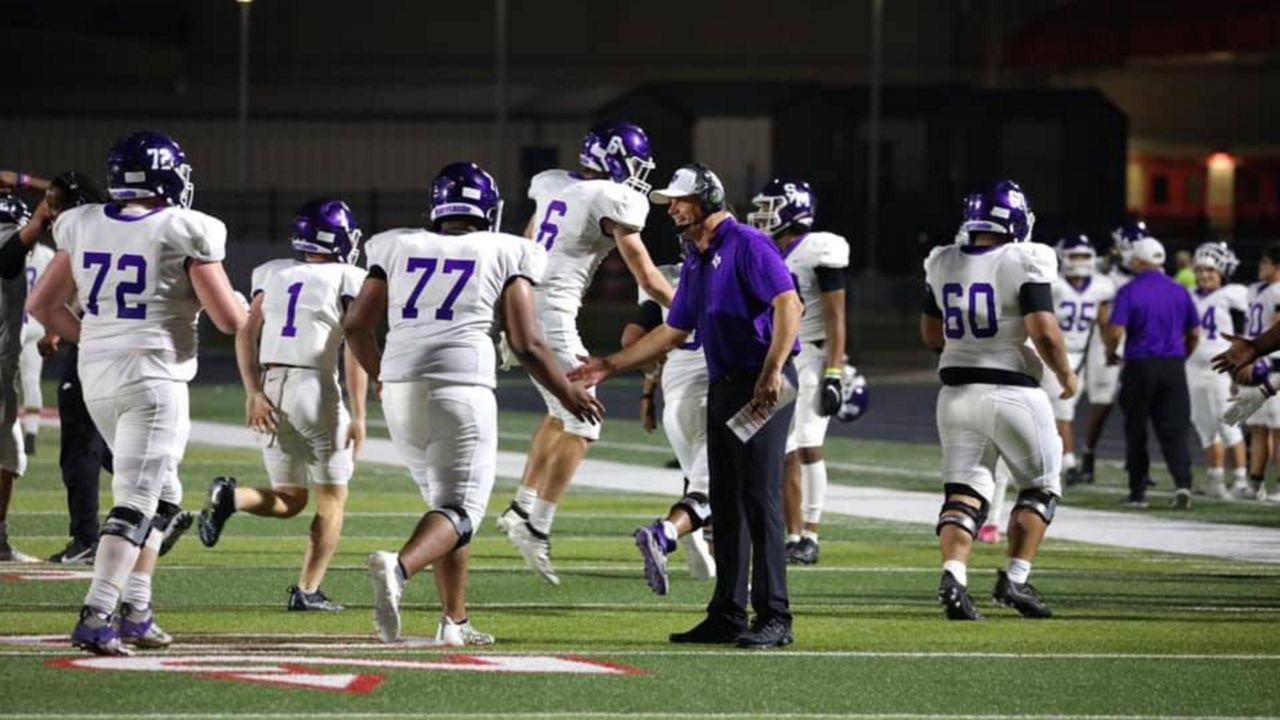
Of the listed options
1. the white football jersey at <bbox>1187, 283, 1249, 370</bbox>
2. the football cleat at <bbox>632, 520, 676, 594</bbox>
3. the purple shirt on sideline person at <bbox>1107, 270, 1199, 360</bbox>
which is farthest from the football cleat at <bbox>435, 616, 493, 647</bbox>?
the white football jersey at <bbox>1187, 283, 1249, 370</bbox>

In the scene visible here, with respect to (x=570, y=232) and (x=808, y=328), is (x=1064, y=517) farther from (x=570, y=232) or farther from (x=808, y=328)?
(x=570, y=232)

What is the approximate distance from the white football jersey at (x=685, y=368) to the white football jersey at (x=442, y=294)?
2.88m

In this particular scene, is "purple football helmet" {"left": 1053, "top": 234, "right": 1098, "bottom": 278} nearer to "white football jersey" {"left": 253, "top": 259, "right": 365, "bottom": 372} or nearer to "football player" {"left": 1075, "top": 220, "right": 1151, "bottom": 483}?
"football player" {"left": 1075, "top": 220, "right": 1151, "bottom": 483}

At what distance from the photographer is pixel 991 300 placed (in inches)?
474

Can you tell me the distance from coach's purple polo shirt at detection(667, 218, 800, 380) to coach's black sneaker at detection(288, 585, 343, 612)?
2.26 m

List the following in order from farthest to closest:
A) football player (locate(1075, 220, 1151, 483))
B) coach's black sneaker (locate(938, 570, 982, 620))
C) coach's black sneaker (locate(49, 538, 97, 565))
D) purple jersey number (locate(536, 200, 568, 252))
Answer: football player (locate(1075, 220, 1151, 483)), coach's black sneaker (locate(49, 538, 97, 565)), purple jersey number (locate(536, 200, 568, 252)), coach's black sneaker (locate(938, 570, 982, 620))

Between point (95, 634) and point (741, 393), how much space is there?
2.84 m

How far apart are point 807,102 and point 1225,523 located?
1366 inches

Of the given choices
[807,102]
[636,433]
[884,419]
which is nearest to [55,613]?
[636,433]

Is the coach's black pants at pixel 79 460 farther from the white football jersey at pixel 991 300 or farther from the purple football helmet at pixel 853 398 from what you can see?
the white football jersey at pixel 991 300

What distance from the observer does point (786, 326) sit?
10.8 m

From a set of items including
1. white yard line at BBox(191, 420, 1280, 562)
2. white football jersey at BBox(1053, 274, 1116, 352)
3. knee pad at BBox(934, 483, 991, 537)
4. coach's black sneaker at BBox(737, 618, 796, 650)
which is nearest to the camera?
coach's black sneaker at BBox(737, 618, 796, 650)

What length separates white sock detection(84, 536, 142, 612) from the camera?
10.1 m

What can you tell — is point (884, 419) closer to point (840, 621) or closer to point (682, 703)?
point (840, 621)
